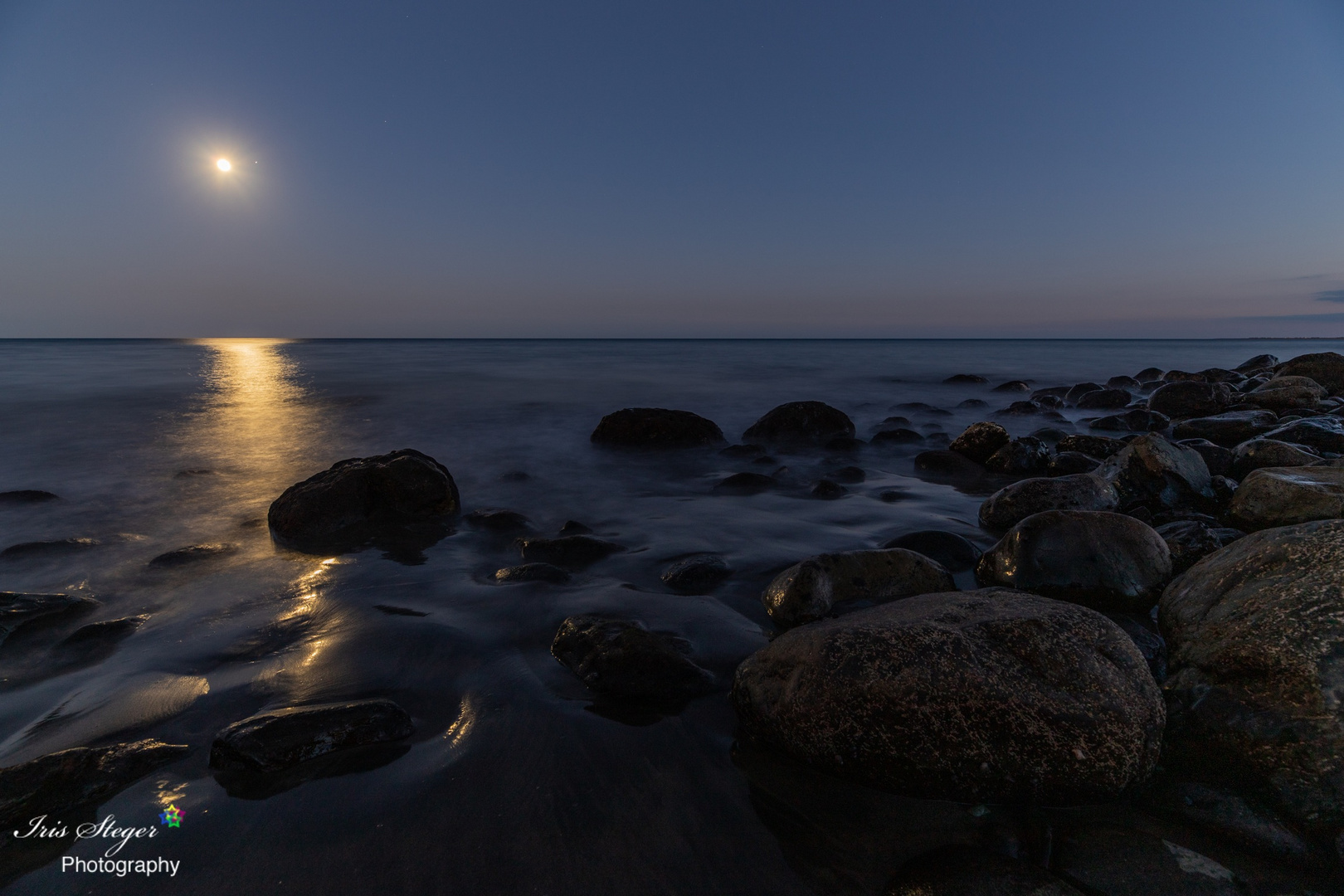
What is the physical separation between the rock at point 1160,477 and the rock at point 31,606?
312 inches

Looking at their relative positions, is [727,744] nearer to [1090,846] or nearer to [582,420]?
[1090,846]

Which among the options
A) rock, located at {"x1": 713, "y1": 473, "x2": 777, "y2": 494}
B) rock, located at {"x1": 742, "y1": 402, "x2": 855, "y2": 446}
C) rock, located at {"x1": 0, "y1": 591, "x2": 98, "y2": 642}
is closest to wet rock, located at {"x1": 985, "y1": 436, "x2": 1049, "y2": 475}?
rock, located at {"x1": 742, "y1": 402, "x2": 855, "y2": 446}

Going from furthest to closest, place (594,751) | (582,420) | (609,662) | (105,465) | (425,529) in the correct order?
(582,420) < (105,465) < (425,529) < (609,662) < (594,751)

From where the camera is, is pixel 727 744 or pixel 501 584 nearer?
pixel 727 744

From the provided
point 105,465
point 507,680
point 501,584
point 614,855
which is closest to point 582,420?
point 105,465

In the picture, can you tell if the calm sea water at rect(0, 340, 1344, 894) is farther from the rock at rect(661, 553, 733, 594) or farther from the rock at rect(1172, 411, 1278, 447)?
the rock at rect(1172, 411, 1278, 447)

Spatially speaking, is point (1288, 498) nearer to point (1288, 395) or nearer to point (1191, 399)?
point (1191, 399)

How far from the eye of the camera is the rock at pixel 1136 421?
32.9 feet

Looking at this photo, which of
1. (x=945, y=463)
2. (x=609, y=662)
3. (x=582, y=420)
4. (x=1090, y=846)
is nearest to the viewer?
(x=1090, y=846)

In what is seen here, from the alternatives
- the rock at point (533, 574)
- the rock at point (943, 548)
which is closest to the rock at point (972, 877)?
the rock at point (943, 548)

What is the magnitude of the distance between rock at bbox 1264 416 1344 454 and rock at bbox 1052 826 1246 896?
729 cm

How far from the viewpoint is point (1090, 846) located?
189 cm

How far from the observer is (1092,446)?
7559 millimetres

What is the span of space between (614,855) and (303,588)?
3.12m
